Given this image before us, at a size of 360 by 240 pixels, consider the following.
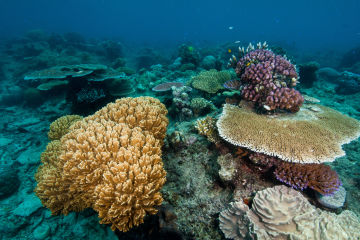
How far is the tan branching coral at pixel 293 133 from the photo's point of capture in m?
2.79

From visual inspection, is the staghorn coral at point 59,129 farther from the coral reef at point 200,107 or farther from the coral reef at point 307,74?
the coral reef at point 307,74

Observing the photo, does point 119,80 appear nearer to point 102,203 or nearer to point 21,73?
point 102,203

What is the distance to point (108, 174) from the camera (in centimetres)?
235

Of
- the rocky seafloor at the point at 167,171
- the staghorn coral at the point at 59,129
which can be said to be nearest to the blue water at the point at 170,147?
the rocky seafloor at the point at 167,171

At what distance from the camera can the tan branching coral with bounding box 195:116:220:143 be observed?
11.8ft

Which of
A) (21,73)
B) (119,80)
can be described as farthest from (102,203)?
(21,73)

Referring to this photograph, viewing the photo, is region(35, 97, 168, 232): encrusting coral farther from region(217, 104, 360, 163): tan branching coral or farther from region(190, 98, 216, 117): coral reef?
region(190, 98, 216, 117): coral reef

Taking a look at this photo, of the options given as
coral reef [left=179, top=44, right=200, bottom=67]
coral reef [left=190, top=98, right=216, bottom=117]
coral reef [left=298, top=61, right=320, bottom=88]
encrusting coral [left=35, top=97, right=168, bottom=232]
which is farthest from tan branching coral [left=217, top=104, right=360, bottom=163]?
coral reef [left=179, top=44, right=200, bottom=67]

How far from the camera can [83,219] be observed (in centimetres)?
454

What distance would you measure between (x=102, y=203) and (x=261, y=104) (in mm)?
3707

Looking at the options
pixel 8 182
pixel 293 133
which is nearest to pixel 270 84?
pixel 293 133

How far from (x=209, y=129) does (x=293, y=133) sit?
5.30 ft

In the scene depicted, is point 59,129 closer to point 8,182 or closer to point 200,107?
point 8,182

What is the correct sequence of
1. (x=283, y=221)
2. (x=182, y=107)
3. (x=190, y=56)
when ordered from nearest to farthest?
1. (x=283, y=221)
2. (x=182, y=107)
3. (x=190, y=56)
